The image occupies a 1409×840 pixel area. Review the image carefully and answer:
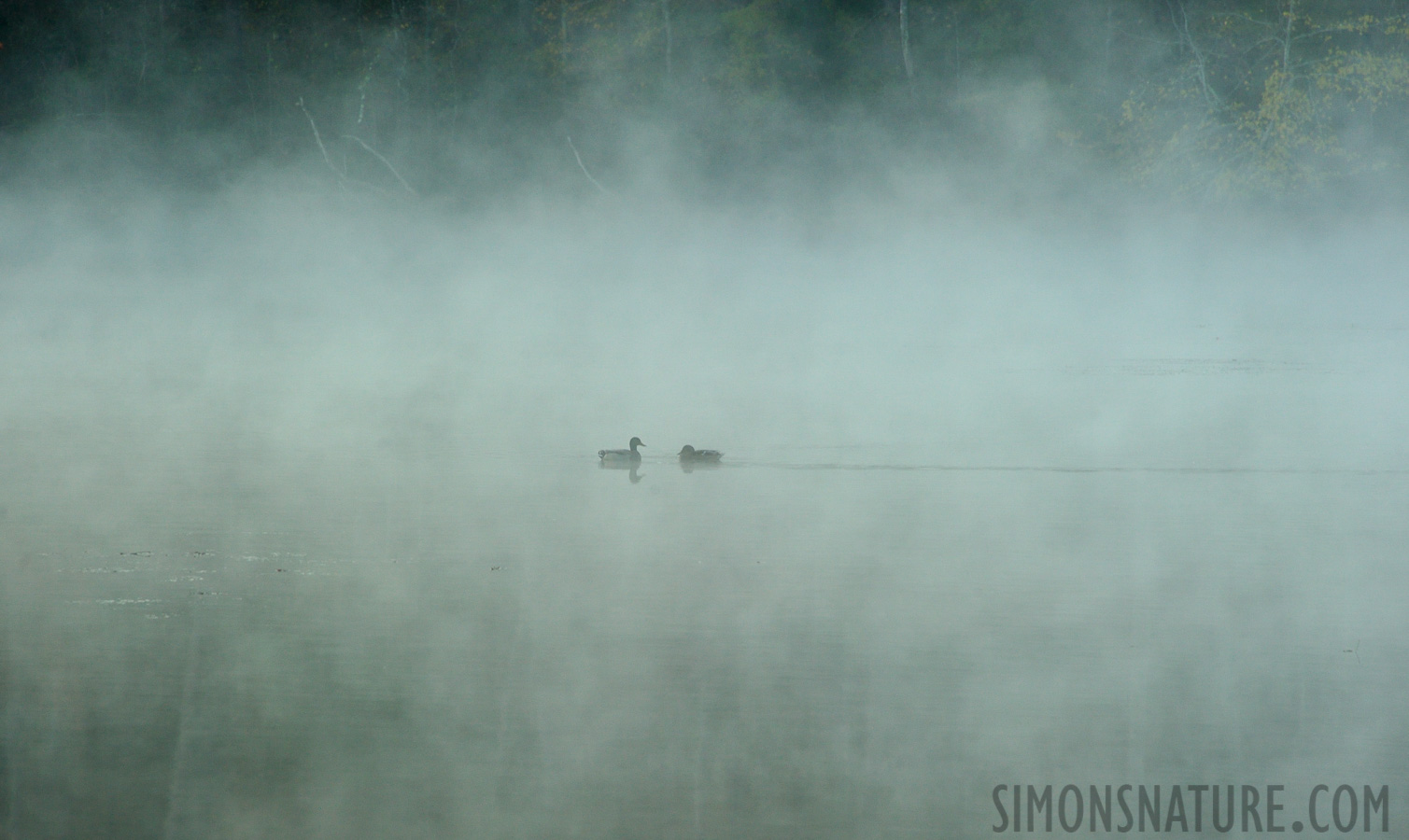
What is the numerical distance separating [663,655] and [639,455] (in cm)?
266

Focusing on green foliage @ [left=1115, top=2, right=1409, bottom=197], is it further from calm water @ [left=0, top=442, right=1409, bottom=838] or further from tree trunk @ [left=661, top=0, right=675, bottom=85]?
calm water @ [left=0, top=442, right=1409, bottom=838]

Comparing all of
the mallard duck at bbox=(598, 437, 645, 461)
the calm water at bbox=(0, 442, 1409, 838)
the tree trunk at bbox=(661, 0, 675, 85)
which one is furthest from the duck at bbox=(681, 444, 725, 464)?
the tree trunk at bbox=(661, 0, 675, 85)

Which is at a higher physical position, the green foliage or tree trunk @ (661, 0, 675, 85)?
tree trunk @ (661, 0, 675, 85)

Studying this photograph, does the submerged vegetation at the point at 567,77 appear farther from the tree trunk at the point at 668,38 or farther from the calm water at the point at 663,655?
the calm water at the point at 663,655

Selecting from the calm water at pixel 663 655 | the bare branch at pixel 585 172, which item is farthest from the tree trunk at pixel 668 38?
the calm water at pixel 663 655

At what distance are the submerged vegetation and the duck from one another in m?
10.4

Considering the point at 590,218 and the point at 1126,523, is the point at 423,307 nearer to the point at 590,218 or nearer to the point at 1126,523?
the point at 590,218

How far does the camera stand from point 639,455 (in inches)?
235

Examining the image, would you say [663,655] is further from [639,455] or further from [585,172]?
[585,172]

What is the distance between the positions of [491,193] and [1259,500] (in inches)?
476

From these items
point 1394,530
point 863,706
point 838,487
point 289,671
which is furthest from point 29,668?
point 1394,530

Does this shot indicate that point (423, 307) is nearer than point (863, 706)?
No

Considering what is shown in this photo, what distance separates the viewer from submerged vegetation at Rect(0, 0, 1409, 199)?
51.6 ft

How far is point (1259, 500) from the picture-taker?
5375 millimetres
